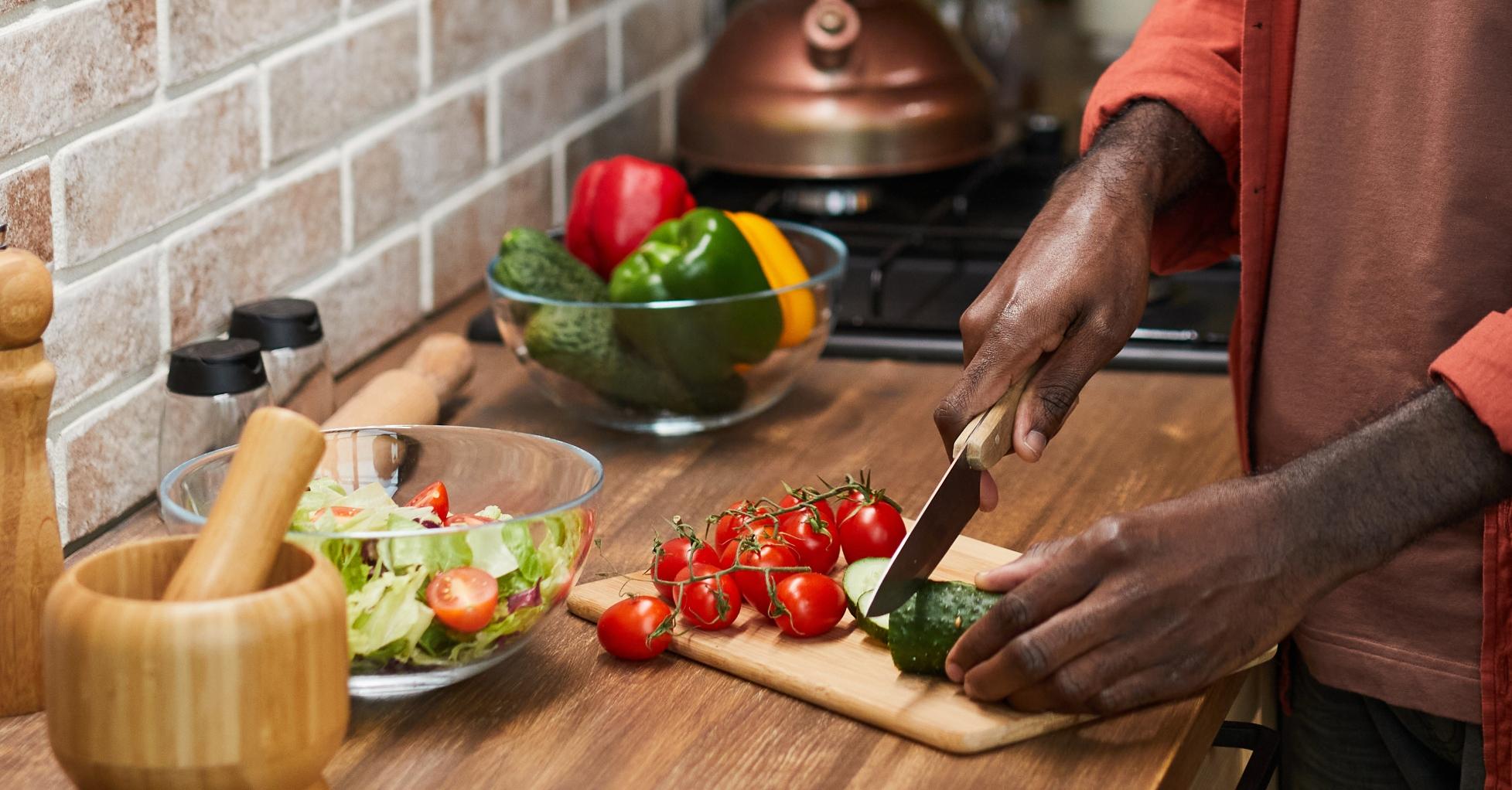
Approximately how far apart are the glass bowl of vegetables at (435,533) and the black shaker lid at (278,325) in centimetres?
21

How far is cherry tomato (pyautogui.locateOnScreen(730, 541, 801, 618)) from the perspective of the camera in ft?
3.31

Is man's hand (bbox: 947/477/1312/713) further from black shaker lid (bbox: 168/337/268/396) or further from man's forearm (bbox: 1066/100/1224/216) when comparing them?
black shaker lid (bbox: 168/337/268/396)

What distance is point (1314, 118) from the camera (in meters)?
1.10

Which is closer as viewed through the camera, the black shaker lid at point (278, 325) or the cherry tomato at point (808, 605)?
the cherry tomato at point (808, 605)

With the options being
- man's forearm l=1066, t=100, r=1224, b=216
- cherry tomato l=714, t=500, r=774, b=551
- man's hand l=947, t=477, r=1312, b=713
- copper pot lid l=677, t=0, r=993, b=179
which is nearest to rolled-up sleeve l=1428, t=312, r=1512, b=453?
man's hand l=947, t=477, r=1312, b=713

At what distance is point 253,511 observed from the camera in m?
0.75

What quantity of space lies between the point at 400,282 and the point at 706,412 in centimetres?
39

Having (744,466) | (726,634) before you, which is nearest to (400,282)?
(744,466)

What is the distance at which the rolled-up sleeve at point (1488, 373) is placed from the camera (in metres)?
0.87

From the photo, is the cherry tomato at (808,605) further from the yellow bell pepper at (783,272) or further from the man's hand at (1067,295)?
the yellow bell pepper at (783,272)

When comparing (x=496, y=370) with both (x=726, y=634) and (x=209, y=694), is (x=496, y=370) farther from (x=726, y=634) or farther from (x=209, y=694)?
(x=209, y=694)

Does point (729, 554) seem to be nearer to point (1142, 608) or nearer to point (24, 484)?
point (1142, 608)

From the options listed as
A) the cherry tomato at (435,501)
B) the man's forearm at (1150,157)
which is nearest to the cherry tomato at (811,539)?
the cherry tomato at (435,501)

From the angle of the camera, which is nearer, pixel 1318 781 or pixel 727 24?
pixel 1318 781
